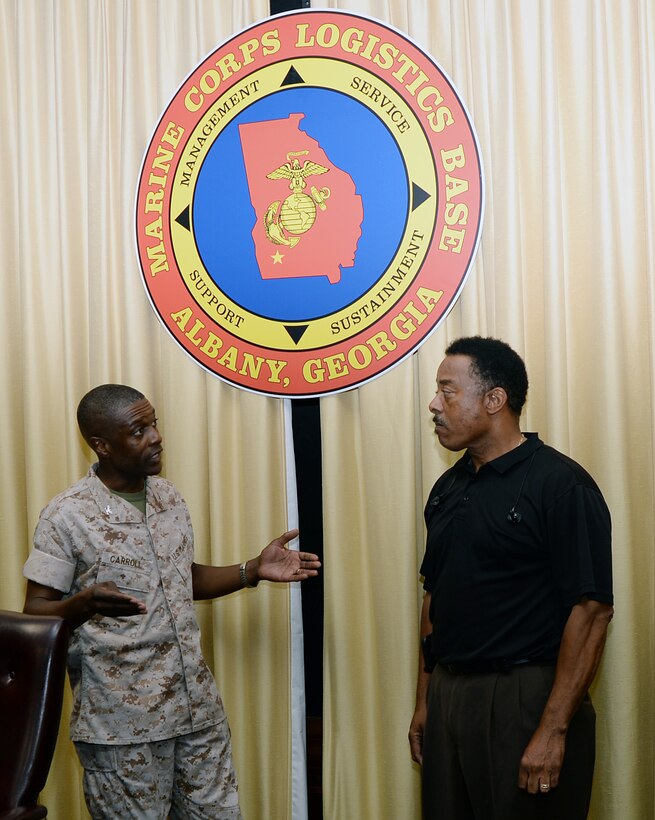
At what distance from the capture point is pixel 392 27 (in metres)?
2.74

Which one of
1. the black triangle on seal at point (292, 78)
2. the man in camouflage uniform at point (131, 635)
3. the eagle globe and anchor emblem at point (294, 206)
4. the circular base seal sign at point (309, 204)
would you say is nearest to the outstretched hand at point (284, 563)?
the man in camouflage uniform at point (131, 635)

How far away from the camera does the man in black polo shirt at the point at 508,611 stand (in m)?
2.04

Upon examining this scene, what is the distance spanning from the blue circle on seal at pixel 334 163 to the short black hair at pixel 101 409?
59 centimetres

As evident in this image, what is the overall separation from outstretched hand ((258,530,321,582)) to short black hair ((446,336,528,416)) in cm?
69

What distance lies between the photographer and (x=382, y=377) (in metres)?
2.78

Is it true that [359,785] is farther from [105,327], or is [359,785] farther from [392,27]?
[392,27]

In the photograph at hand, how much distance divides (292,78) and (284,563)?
1485mm

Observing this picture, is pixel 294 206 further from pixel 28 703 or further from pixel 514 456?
pixel 28 703

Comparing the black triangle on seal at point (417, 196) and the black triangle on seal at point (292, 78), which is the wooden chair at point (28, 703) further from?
the black triangle on seal at point (292, 78)

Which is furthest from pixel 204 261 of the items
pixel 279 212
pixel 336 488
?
pixel 336 488

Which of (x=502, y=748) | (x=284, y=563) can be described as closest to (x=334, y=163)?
(x=284, y=563)

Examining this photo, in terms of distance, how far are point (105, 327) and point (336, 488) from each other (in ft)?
3.08

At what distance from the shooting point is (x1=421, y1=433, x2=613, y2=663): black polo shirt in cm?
206

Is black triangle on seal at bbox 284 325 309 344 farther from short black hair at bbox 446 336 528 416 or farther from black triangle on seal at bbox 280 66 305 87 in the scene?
black triangle on seal at bbox 280 66 305 87
